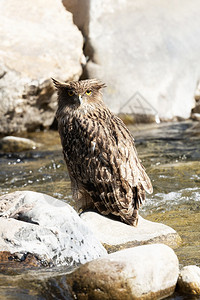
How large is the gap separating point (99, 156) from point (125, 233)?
2.54 ft

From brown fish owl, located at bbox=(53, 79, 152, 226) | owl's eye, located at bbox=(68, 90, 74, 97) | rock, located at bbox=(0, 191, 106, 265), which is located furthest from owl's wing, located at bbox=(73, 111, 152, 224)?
rock, located at bbox=(0, 191, 106, 265)

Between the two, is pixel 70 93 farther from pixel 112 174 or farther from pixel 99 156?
pixel 112 174

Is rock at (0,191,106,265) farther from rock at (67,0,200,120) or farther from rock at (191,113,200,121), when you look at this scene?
rock at (191,113,200,121)

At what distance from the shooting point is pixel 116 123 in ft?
16.5

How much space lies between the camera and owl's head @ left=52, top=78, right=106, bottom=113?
16.3 feet

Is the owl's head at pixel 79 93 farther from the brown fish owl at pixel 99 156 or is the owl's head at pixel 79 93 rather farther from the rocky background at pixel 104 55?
the rocky background at pixel 104 55

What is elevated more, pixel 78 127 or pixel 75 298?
pixel 78 127

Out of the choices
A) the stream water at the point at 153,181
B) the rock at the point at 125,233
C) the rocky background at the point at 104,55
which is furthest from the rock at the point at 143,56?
the rock at the point at 125,233

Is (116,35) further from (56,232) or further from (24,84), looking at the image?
(56,232)

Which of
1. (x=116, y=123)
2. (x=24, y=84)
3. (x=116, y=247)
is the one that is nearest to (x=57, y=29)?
(x=24, y=84)

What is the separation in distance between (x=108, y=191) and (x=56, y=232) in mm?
901

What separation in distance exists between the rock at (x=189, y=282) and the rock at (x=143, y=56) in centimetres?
847

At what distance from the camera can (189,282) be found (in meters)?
3.53

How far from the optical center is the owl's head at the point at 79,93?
4.97 metres
